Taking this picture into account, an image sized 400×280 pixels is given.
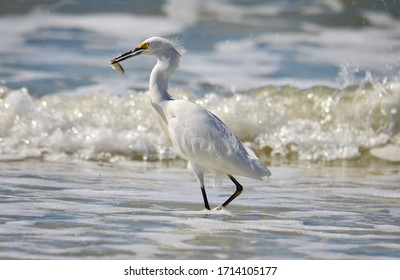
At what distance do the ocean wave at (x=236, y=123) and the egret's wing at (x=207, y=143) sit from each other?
129 inches

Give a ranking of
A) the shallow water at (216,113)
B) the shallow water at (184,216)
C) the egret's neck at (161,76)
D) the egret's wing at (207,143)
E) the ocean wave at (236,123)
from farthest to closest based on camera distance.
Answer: the ocean wave at (236,123), the egret's neck at (161,76), the egret's wing at (207,143), the shallow water at (216,113), the shallow water at (184,216)

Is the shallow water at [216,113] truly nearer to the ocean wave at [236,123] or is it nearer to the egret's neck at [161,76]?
the ocean wave at [236,123]

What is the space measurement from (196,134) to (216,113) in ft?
15.9

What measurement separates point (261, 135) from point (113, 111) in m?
1.81

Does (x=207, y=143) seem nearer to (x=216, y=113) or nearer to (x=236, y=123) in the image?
(x=236, y=123)

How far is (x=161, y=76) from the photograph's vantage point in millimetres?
6344

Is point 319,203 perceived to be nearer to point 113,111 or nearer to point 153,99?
point 153,99

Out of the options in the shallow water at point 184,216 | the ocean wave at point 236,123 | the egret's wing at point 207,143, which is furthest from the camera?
the ocean wave at point 236,123

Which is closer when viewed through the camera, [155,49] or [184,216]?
[184,216]

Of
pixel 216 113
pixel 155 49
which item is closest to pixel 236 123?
pixel 216 113

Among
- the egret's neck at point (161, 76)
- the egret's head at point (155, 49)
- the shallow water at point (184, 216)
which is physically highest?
the egret's head at point (155, 49)

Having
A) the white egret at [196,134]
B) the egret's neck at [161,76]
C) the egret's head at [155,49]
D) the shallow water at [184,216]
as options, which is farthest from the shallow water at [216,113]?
the egret's head at [155,49]

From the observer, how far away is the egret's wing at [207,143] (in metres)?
6.07

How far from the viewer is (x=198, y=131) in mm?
6102
